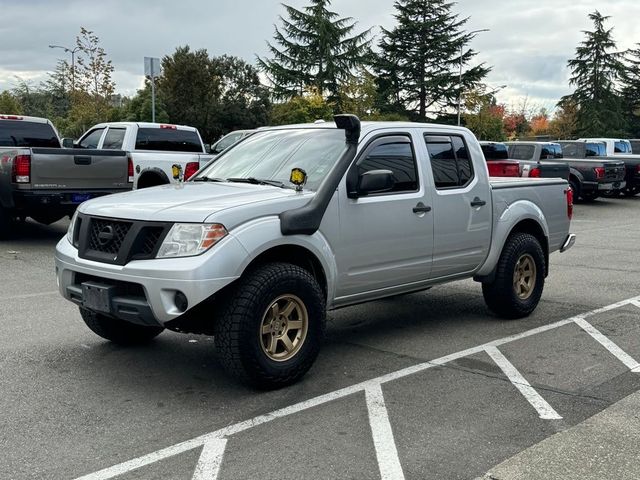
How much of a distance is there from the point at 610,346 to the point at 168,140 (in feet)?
32.4

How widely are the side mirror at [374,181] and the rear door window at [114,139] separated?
9057 mm

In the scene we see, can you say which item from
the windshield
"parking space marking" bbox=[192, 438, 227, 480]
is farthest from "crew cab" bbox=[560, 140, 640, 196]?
"parking space marking" bbox=[192, 438, 227, 480]

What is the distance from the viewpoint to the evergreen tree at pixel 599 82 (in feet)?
188

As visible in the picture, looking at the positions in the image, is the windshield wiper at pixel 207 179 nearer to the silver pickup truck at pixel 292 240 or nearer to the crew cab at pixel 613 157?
the silver pickup truck at pixel 292 240

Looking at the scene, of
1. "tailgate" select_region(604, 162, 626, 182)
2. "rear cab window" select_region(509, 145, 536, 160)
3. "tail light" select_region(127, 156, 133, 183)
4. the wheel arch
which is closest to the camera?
the wheel arch

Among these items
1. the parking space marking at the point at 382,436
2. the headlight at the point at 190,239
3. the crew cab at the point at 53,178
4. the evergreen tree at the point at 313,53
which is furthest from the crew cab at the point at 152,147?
the evergreen tree at the point at 313,53

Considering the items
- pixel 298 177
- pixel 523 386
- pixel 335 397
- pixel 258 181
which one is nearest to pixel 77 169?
pixel 258 181

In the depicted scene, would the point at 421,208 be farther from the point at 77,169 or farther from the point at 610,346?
the point at 77,169

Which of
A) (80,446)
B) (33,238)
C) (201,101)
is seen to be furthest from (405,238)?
(201,101)

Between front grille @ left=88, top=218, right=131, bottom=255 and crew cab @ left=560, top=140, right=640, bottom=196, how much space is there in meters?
20.0

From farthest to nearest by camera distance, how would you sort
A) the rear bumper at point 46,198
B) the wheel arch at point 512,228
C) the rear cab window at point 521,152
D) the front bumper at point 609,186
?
the front bumper at point 609,186, the rear cab window at point 521,152, the rear bumper at point 46,198, the wheel arch at point 512,228

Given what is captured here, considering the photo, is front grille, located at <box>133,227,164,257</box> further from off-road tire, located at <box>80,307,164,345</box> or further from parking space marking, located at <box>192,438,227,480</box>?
parking space marking, located at <box>192,438,227,480</box>

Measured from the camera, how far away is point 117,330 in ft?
18.6

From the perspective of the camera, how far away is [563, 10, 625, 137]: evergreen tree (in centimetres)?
5725
